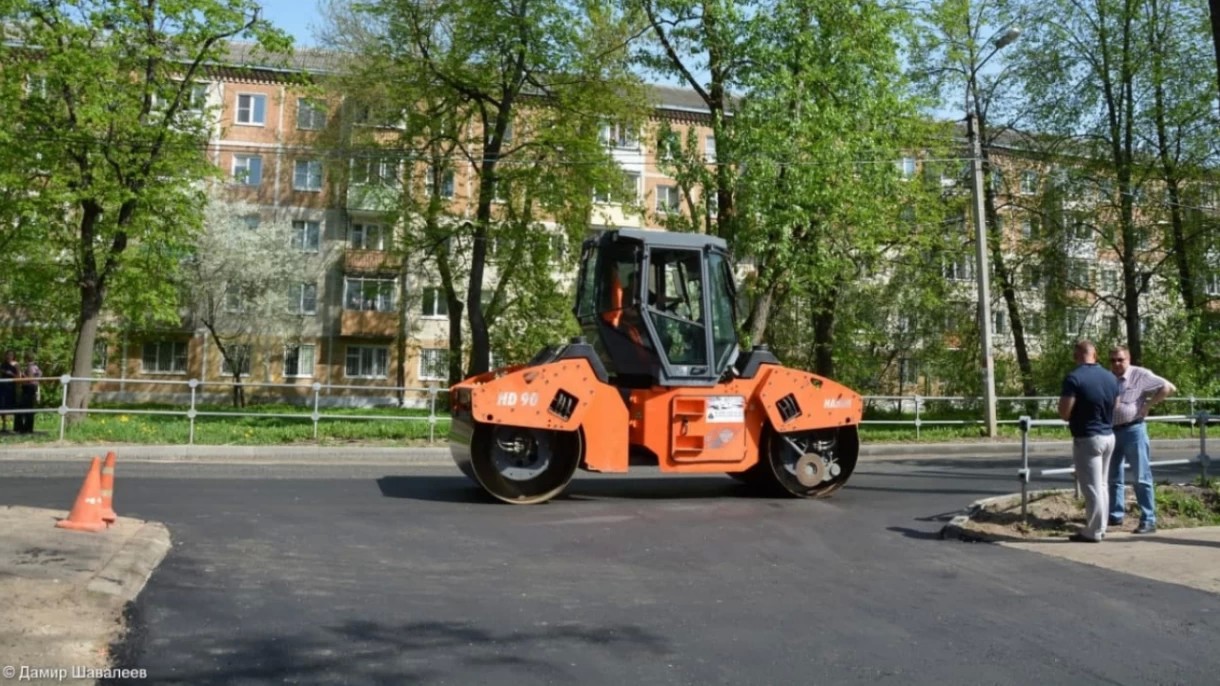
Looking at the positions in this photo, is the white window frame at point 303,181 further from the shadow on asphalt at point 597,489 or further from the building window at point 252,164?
the shadow on asphalt at point 597,489

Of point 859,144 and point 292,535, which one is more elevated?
point 859,144

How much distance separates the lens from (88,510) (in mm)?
8484

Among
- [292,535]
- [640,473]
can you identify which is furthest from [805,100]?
[292,535]

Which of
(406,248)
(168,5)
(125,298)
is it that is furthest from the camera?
(406,248)

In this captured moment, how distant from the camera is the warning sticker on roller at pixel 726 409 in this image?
475 inches

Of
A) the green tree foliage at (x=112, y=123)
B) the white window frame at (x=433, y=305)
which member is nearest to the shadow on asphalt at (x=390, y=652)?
the green tree foliage at (x=112, y=123)

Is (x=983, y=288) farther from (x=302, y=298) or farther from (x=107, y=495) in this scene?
(x=302, y=298)

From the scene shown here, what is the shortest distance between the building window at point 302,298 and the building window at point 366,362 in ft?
9.80

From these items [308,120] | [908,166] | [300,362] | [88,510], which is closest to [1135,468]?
[88,510]

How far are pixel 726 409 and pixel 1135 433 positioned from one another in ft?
14.0

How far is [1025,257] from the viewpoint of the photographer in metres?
34.7

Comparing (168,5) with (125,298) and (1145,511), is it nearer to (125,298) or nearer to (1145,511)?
(125,298)

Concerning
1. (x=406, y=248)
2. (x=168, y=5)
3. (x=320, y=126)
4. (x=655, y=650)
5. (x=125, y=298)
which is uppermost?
(x=320, y=126)

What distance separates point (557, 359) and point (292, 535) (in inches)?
150
